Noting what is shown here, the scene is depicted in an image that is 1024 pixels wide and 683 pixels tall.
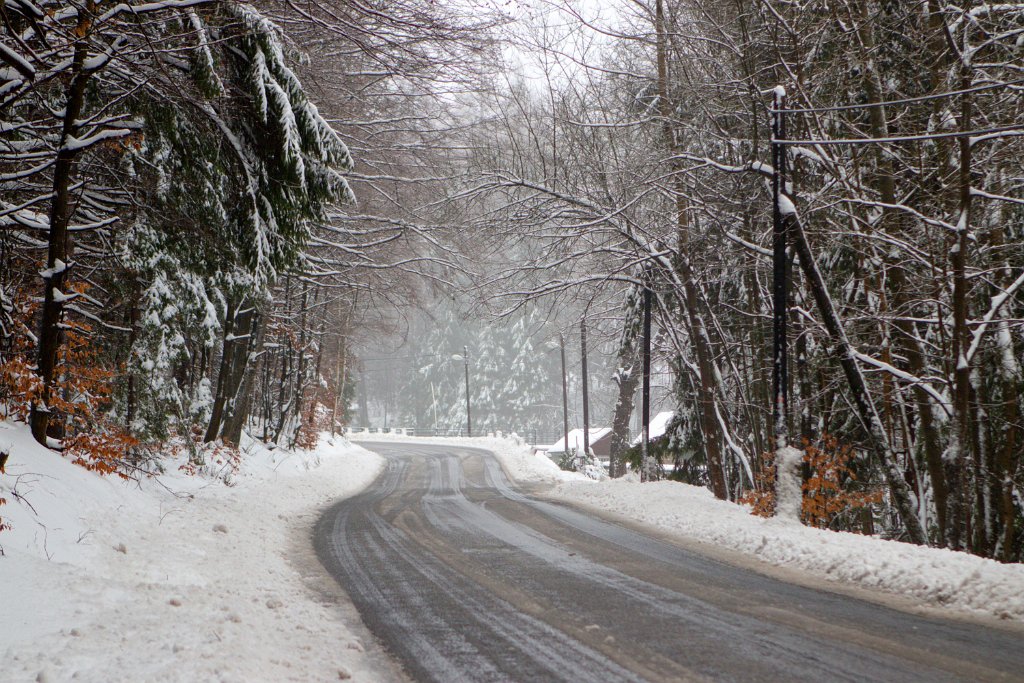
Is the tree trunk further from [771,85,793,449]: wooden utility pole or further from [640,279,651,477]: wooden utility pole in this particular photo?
[640,279,651,477]: wooden utility pole

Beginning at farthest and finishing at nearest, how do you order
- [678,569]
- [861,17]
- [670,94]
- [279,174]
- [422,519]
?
[670,94]
[422,519]
[861,17]
[279,174]
[678,569]

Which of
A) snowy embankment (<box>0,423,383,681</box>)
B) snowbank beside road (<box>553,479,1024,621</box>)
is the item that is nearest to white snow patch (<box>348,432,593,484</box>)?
snowbank beside road (<box>553,479,1024,621</box>)

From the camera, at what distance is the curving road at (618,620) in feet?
15.9

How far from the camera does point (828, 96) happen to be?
1366 cm

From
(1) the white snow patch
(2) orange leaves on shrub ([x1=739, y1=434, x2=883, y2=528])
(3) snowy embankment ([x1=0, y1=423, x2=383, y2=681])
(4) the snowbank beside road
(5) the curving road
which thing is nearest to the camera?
(3) snowy embankment ([x1=0, y1=423, x2=383, y2=681])

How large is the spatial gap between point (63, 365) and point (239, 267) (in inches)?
157

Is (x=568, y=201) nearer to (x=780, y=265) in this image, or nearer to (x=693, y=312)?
(x=693, y=312)

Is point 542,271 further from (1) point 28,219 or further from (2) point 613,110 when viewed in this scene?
(1) point 28,219

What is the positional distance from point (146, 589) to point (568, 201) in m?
11.7

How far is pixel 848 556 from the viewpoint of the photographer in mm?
8039

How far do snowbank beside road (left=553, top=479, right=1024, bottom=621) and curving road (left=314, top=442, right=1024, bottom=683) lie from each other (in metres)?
0.67

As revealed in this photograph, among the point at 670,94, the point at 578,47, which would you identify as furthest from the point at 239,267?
the point at 670,94

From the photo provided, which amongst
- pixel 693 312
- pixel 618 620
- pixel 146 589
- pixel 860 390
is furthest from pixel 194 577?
pixel 693 312

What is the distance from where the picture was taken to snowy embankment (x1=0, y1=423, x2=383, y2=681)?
182 inches
